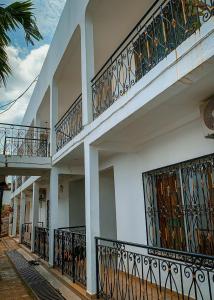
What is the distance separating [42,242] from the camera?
10672 millimetres

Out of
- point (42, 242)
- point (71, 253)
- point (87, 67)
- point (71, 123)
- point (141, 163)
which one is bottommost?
point (42, 242)

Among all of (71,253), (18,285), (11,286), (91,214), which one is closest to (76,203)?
(71,253)

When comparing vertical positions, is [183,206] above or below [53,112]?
below

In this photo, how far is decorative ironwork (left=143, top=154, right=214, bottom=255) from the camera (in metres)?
4.70

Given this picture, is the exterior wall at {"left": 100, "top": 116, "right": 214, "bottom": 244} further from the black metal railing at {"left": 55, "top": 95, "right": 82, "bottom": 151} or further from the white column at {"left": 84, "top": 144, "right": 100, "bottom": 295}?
the black metal railing at {"left": 55, "top": 95, "right": 82, "bottom": 151}

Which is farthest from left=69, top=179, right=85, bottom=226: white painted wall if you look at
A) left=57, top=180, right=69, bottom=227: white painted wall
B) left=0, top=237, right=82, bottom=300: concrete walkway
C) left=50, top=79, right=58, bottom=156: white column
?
left=50, top=79, right=58, bottom=156: white column

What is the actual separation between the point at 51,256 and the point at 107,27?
722cm

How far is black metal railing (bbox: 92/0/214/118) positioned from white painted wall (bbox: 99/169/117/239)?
4016 mm

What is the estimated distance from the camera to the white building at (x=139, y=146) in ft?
12.1

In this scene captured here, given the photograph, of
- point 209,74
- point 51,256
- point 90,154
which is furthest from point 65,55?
point 51,256

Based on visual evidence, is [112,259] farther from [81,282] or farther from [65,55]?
[65,55]

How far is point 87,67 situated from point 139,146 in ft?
7.79

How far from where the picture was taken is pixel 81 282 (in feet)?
20.6

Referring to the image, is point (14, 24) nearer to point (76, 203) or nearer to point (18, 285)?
point (18, 285)
